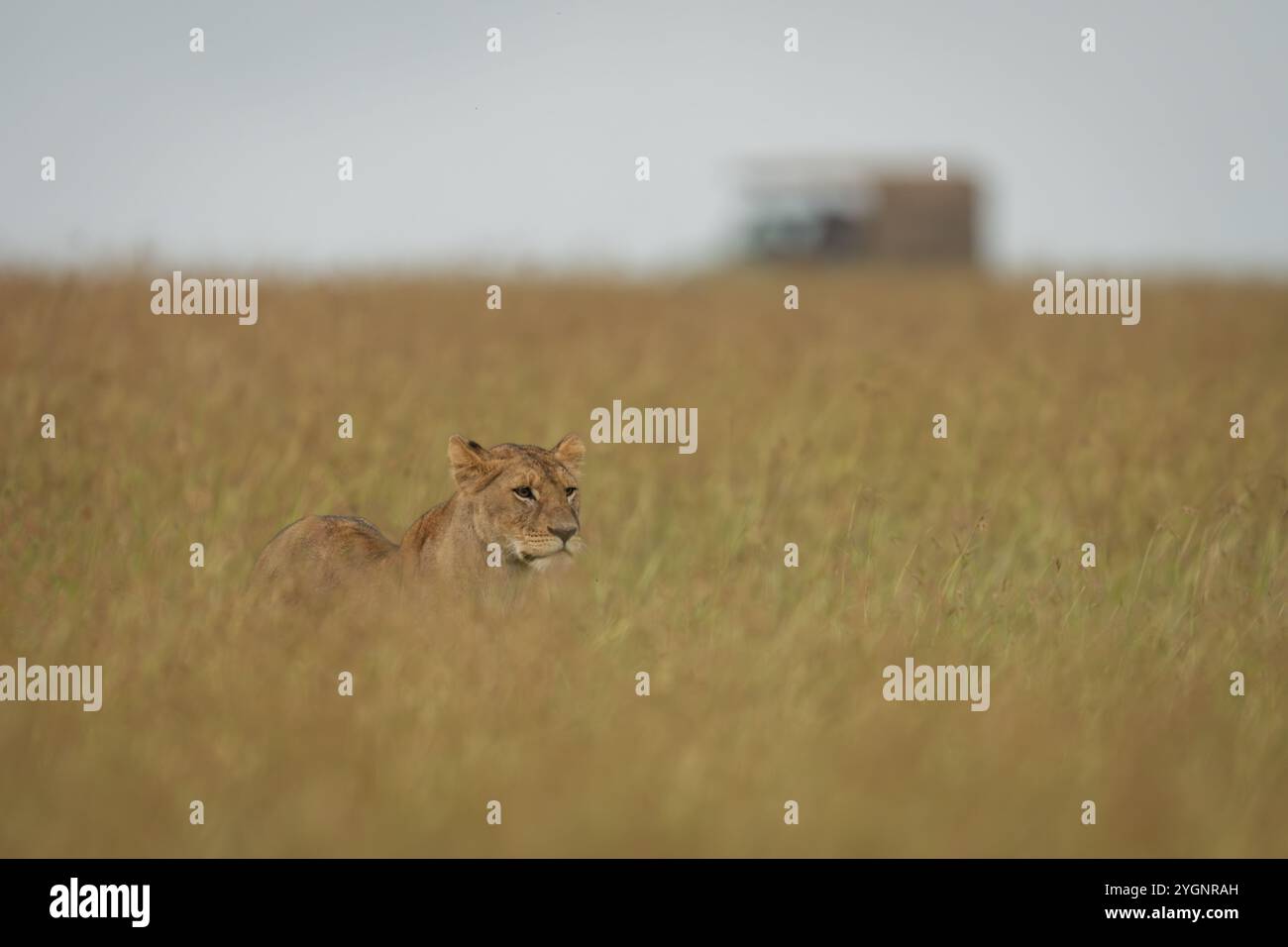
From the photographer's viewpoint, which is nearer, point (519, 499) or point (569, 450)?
point (519, 499)

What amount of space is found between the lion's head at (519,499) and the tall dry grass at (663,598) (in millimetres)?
299

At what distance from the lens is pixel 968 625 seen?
6941 mm

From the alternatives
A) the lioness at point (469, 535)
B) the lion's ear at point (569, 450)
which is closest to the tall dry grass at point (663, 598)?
the lioness at point (469, 535)

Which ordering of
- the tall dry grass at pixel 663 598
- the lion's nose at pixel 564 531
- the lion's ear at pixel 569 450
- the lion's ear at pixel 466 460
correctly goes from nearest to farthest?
the tall dry grass at pixel 663 598 < the lion's nose at pixel 564 531 < the lion's ear at pixel 466 460 < the lion's ear at pixel 569 450

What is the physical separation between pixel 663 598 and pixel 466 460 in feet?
4.06

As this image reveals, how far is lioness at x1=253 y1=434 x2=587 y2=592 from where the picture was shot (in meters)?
6.43

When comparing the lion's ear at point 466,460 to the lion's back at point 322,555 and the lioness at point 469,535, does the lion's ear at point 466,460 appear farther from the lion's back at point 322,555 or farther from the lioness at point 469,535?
the lion's back at point 322,555

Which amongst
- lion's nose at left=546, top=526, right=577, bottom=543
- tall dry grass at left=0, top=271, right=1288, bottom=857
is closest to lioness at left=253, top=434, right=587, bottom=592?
lion's nose at left=546, top=526, right=577, bottom=543

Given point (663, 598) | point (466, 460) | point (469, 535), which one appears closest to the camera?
point (469, 535)

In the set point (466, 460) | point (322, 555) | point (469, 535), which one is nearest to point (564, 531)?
point (469, 535)

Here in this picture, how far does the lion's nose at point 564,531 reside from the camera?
21.0 feet

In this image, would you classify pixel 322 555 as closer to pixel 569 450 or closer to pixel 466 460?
pixel 466 460

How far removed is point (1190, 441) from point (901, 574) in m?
4.07

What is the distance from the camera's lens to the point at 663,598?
7.07 meters
